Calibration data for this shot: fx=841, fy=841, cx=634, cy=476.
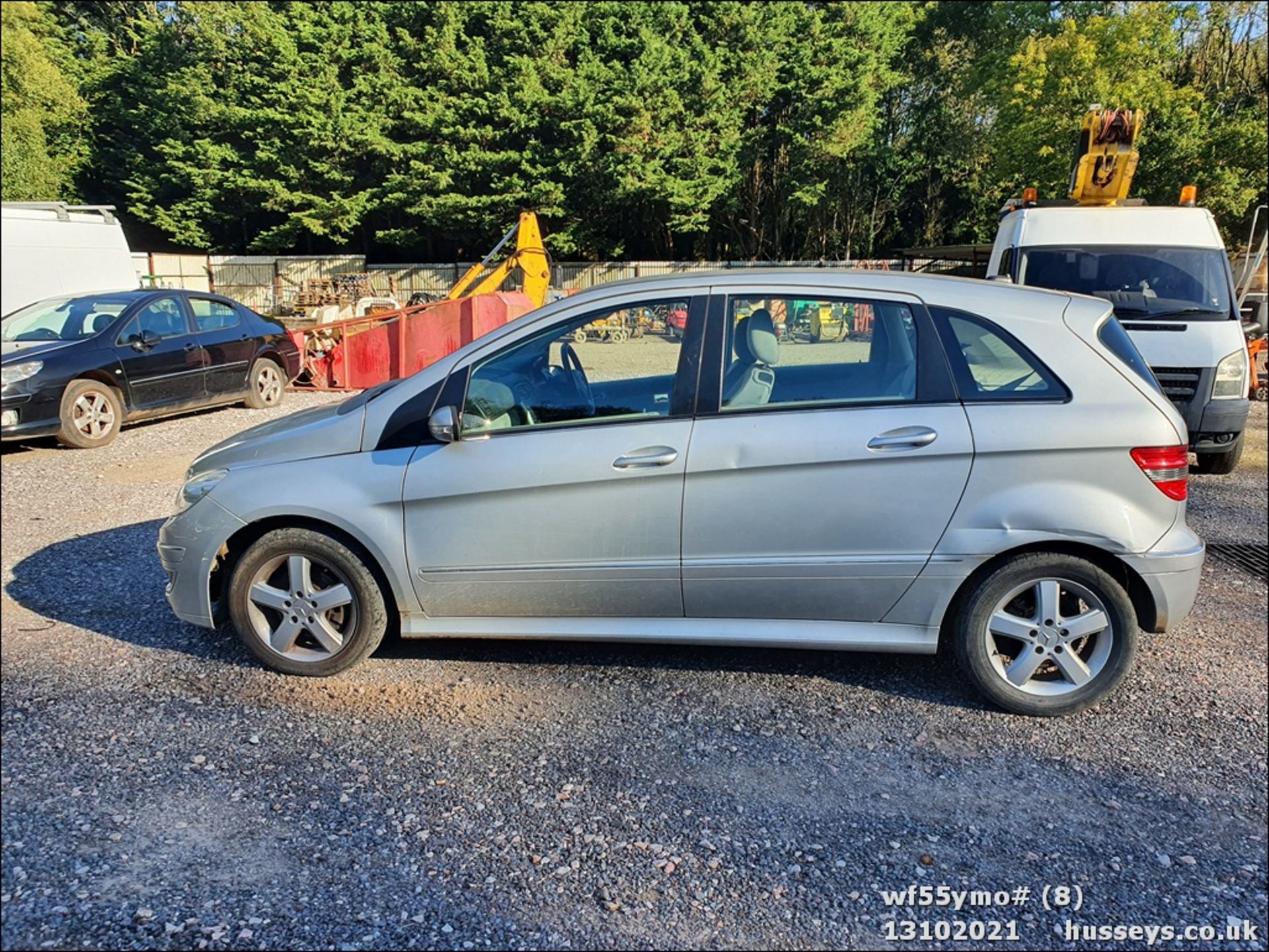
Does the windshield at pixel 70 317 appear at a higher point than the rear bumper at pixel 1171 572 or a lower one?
higher

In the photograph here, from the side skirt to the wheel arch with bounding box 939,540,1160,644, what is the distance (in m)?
0.24

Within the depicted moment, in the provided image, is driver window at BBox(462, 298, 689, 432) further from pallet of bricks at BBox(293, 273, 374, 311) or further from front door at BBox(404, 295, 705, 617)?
pallet of bricks at BBox(293, 273, 374, 311)

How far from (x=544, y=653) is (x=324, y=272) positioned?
34.3 meters

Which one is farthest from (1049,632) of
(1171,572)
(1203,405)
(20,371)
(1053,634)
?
(20,371)

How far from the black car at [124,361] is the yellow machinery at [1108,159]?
9754mm

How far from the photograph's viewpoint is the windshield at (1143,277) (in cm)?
758

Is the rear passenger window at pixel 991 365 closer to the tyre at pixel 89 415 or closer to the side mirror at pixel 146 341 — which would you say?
the tyre at pixel 89 415

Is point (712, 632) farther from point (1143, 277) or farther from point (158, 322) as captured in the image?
point (158, 322)

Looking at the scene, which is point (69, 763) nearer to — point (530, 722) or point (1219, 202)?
point (530, 722)

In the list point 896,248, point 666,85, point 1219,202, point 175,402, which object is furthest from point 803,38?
point 175,402

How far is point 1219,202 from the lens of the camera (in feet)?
74.8

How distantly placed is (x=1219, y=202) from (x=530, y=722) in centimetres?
2674

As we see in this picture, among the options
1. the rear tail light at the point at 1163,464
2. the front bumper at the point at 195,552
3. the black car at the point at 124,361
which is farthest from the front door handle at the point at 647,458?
the black car at the point at 124,361

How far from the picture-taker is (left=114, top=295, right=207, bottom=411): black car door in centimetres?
864
